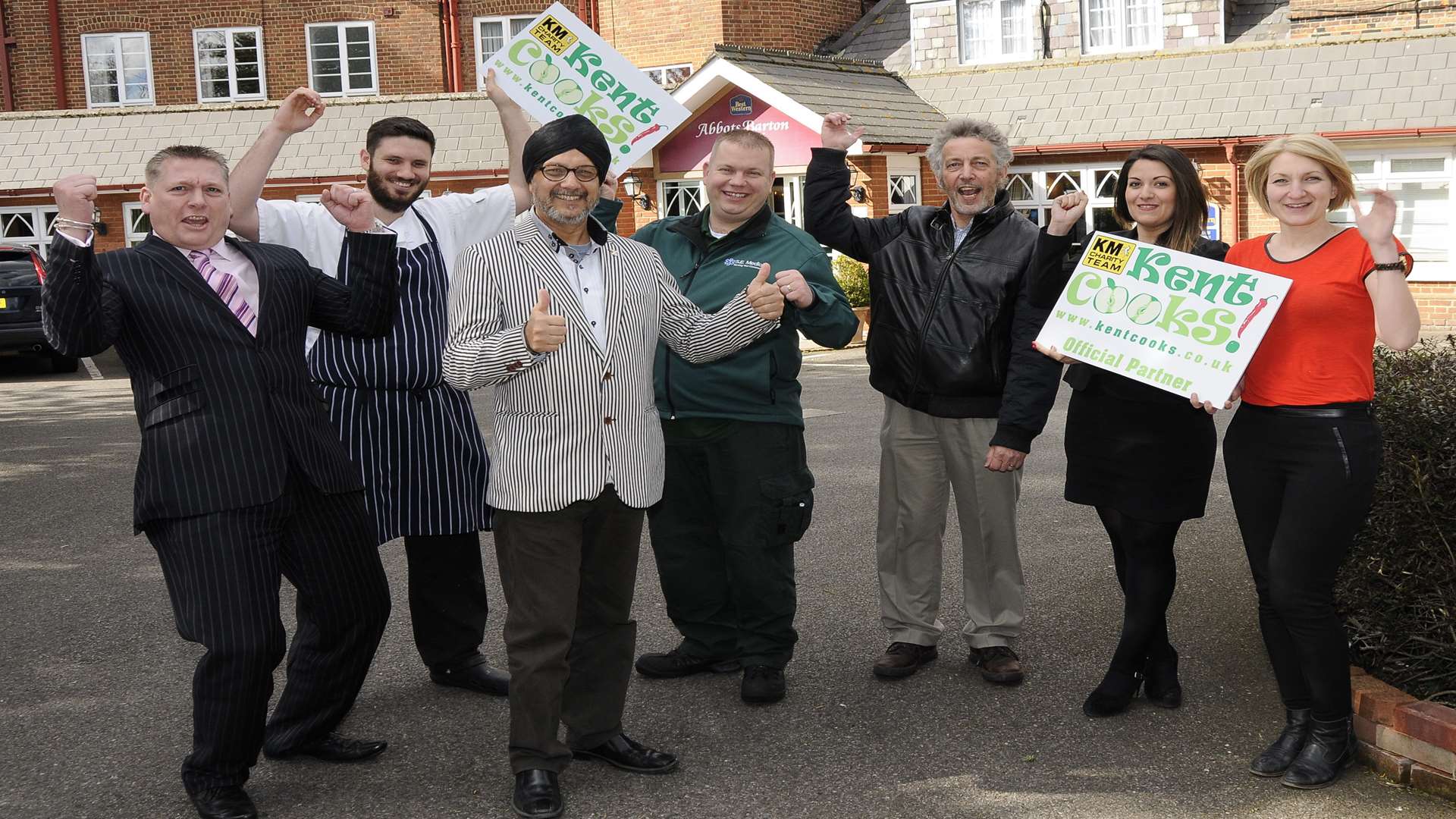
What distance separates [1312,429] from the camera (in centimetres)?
403

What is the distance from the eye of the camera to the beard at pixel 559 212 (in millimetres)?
4125

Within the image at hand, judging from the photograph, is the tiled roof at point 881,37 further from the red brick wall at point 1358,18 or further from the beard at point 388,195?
the beard at point 388,195

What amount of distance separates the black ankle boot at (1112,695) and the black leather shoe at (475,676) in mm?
2153

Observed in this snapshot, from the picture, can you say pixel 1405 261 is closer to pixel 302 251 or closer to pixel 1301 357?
pixel 1301 357

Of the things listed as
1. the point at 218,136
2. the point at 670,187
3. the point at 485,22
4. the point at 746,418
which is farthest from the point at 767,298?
the point at 485,22

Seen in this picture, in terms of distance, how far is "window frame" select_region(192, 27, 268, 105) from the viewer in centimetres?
2675

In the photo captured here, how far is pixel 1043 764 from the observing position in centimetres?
432

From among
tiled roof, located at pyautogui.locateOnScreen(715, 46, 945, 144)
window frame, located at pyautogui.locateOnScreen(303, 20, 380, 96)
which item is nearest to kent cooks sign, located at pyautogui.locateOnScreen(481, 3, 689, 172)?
tiled roof, located at pyautogui.locateOnScreen(715, 46, 945, 144)

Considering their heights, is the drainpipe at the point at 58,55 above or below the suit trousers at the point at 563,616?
above

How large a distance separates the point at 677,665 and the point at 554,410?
5.34 ft

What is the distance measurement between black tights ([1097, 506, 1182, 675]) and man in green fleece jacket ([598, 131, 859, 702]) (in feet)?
3.74

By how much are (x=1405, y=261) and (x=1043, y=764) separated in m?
1.89

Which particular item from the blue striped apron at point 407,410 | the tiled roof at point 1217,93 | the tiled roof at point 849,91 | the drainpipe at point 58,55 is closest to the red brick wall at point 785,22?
the tiled roof at point 849,91

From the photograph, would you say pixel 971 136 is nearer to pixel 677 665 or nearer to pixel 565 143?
pixel 565 143
